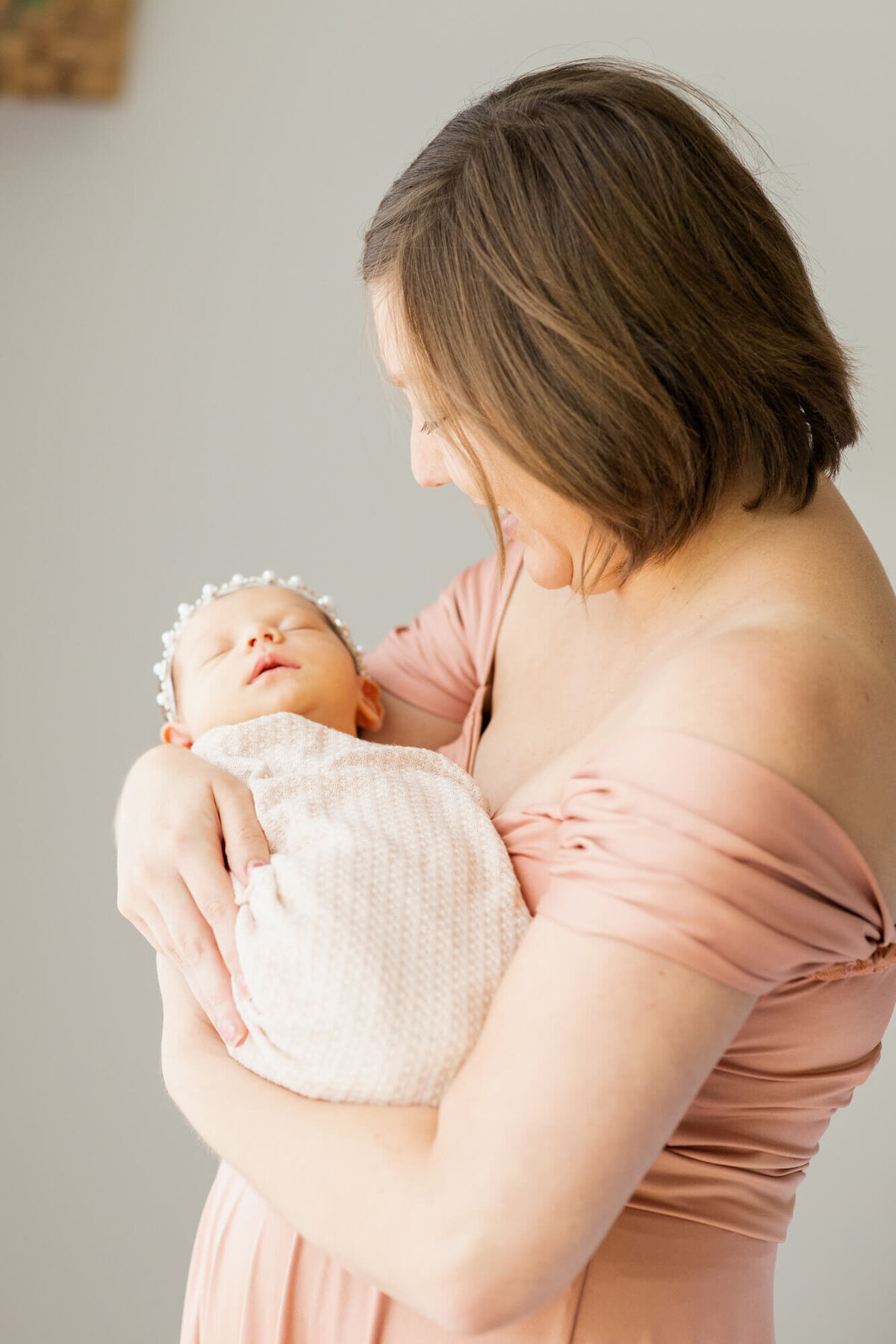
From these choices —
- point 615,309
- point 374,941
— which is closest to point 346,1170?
point 374,941

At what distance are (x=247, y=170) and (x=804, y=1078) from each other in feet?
5.31

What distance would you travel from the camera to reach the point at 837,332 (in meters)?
1.89

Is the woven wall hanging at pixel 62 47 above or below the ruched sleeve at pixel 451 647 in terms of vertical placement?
above

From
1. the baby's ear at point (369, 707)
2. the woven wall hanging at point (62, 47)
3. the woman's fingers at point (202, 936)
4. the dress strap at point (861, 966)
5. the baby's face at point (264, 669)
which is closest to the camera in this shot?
the dress strap at point (861, 966)

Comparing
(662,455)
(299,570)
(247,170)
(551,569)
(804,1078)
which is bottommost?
(804,1078)

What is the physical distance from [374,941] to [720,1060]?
28 cm

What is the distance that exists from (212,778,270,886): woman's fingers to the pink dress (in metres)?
0.22

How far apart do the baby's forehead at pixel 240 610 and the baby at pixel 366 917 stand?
23 cm

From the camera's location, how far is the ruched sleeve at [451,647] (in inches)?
56.3

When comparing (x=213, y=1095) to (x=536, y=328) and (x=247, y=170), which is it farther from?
(x=247, y=170)

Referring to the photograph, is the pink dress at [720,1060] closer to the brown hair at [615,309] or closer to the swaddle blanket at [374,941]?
the swaddle blanket at [374,941]

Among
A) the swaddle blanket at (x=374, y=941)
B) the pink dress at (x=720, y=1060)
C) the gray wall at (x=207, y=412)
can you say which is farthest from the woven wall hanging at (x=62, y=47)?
the pink dress at (x=720, y=1060)

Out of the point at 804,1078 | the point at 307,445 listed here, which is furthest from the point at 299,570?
the point at 804,1078

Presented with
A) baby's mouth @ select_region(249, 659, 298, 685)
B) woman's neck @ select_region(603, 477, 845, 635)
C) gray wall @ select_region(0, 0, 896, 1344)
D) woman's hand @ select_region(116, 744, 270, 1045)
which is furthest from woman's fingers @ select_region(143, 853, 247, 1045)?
gray wall @ select_region(0, 0, 896, 1344)
